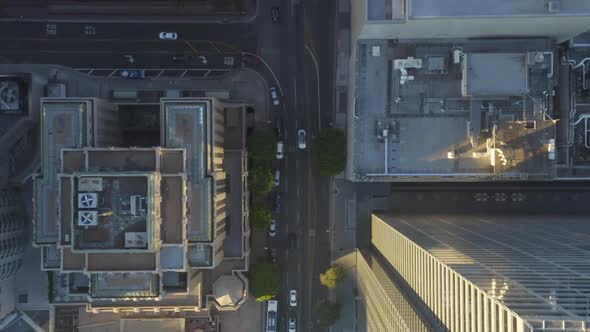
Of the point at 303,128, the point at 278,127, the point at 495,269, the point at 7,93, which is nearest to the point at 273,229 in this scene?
the point at 278,127

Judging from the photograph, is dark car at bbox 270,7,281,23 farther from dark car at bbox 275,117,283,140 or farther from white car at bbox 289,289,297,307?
white car at bbox 289,289,297,307

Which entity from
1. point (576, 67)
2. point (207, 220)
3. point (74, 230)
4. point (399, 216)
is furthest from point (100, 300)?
point (576, 67)

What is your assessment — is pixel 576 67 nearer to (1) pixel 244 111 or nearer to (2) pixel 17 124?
(1) pixel 244 111

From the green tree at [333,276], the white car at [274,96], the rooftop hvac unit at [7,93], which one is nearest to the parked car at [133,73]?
the rooftop hvac unit at [7,93]

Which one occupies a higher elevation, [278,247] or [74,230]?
[74,230]

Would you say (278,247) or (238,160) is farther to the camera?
(278,247)

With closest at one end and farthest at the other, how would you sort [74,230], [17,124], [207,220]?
1. [74,230]
2. [207,220]
3. [17,124]
